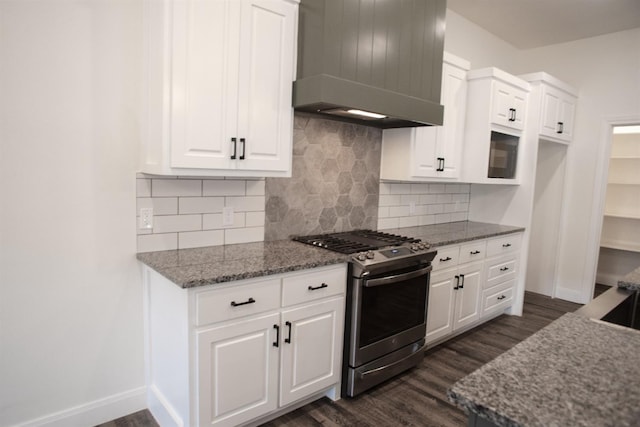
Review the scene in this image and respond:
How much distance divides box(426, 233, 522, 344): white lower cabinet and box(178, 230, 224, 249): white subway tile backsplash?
62.5 inches

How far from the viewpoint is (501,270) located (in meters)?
3.86

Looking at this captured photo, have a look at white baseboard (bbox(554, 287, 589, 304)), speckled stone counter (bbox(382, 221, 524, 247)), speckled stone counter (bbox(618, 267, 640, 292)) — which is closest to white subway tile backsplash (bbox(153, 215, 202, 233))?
speckled stone counter (bbox(382, 221, 524, 247))

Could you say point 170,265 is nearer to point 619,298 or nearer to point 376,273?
point 376,273

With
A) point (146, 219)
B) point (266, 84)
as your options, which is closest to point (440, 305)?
point (266, 84)

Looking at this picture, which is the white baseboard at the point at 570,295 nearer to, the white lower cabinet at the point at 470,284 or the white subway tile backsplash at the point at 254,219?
the white lower cabinet at the point at 470,284

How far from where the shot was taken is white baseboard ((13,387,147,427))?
204 centimetres

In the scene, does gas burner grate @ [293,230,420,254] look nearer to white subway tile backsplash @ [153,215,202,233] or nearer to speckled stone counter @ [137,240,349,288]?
speckled stone counter @ [137,240,349,288]

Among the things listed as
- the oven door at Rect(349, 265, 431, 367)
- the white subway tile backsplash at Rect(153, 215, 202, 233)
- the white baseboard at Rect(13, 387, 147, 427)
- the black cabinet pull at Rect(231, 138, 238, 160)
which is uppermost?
the black cabinet pull at Rect(231, 138, 238, 160)

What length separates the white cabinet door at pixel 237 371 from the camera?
6.11 feet

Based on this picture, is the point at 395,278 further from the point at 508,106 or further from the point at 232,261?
the point at 508,106

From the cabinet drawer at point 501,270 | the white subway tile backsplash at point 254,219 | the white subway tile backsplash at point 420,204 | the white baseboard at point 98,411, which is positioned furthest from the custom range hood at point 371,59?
the white baseboard at point 98,411

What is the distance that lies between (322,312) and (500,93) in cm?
267

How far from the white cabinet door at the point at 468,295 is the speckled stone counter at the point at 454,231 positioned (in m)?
0.26

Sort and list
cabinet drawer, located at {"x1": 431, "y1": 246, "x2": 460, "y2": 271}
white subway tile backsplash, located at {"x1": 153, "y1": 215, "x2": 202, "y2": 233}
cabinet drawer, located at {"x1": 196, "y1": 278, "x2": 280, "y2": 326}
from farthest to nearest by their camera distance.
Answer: cabinet drawer, located at {"x1": 431, "y1": 246, "x2": 460, "y2": 271} < white subway tile backsplash, located at {"x1": 153, "y1": 215, "x2": 202, "y2": 233} < cabinet drawer, located at {"x1": 196, "y1": 278, "x2": 280, "y2": 326}
